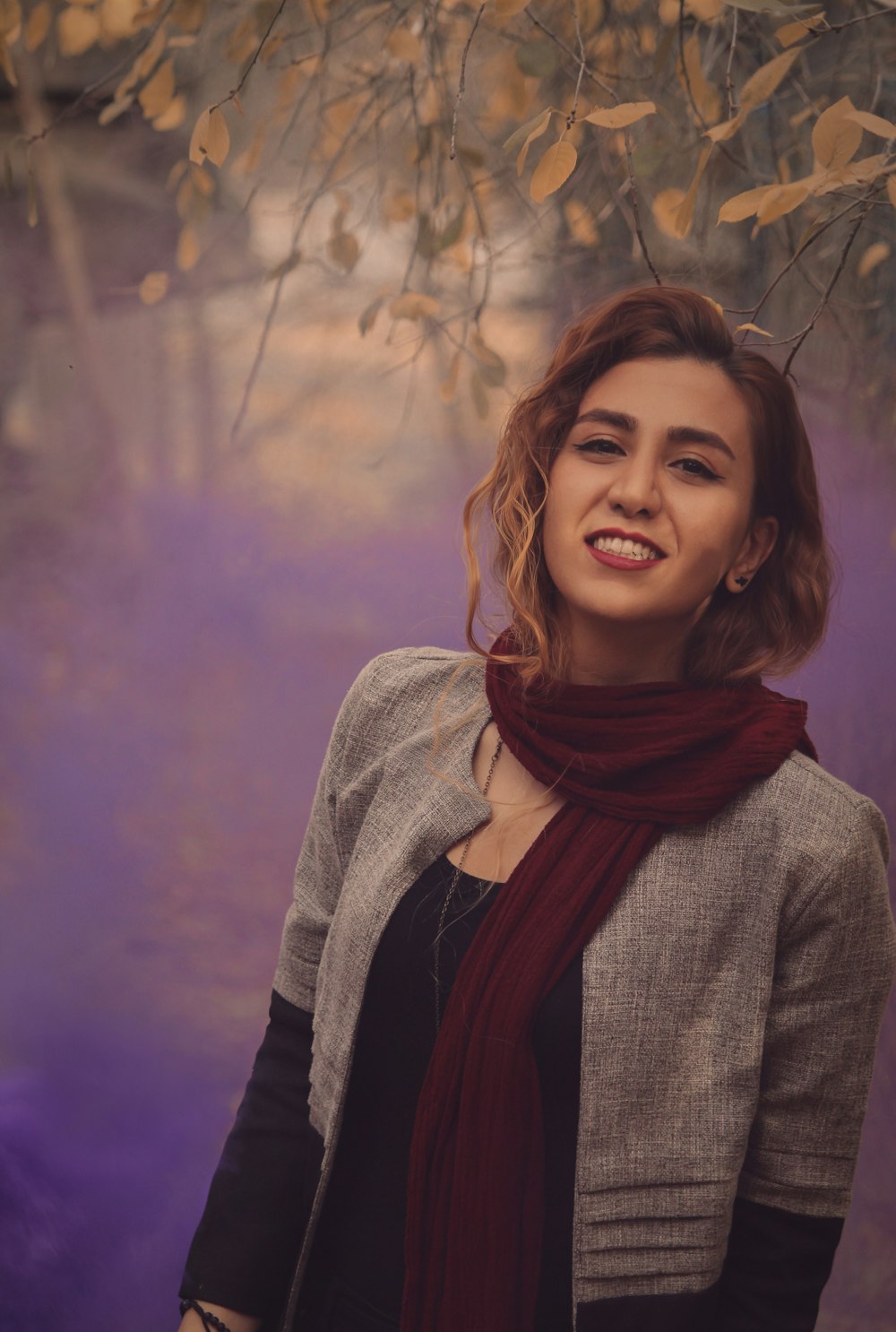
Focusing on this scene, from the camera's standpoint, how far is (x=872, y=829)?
1062mm

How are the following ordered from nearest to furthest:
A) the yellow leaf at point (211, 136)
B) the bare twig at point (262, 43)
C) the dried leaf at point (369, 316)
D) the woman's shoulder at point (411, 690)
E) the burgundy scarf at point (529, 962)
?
1. the burgundy scarf at point (529, 962)
2. the woman's shoulder at point (411, 690)
3. the yellow leaf at point (211, 136)
4. the bare twig at point (262, 43)
5. the dried leaf at point (369, 316)

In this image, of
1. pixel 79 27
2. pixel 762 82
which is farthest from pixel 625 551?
pixel 79 27

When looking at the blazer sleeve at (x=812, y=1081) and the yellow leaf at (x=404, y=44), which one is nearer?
the blazer sleeve at (x=812, y=1081)

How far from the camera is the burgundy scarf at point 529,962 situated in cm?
101

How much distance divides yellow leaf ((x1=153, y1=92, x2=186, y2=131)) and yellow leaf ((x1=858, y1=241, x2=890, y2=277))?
0.97 metres

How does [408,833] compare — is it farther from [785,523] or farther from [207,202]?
[207,202]

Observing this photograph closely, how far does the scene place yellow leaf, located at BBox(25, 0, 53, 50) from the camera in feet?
5.25

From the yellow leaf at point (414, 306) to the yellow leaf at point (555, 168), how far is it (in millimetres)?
404

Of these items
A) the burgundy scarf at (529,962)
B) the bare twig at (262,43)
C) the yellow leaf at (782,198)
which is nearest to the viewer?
the burgundy scarf at (529,962)

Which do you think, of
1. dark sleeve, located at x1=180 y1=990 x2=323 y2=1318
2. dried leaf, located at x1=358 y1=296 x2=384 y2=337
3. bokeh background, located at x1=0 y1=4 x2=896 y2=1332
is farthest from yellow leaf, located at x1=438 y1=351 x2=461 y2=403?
dark sleeve, located at x1=180 y1=990 x2=323 y2=1318

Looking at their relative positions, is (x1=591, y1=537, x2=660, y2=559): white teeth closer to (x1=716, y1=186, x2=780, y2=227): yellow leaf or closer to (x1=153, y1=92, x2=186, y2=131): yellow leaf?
(x1=716, y1=186, x2=780, y2=227): yellow leaf

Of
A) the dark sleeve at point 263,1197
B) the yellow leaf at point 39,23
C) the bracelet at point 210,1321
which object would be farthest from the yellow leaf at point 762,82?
the bracelet at point 210,1321

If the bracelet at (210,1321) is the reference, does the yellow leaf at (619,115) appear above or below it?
above

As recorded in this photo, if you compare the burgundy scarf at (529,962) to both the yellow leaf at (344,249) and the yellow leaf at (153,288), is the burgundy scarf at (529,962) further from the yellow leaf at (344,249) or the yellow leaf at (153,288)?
the yellow leaf at (153,288)
